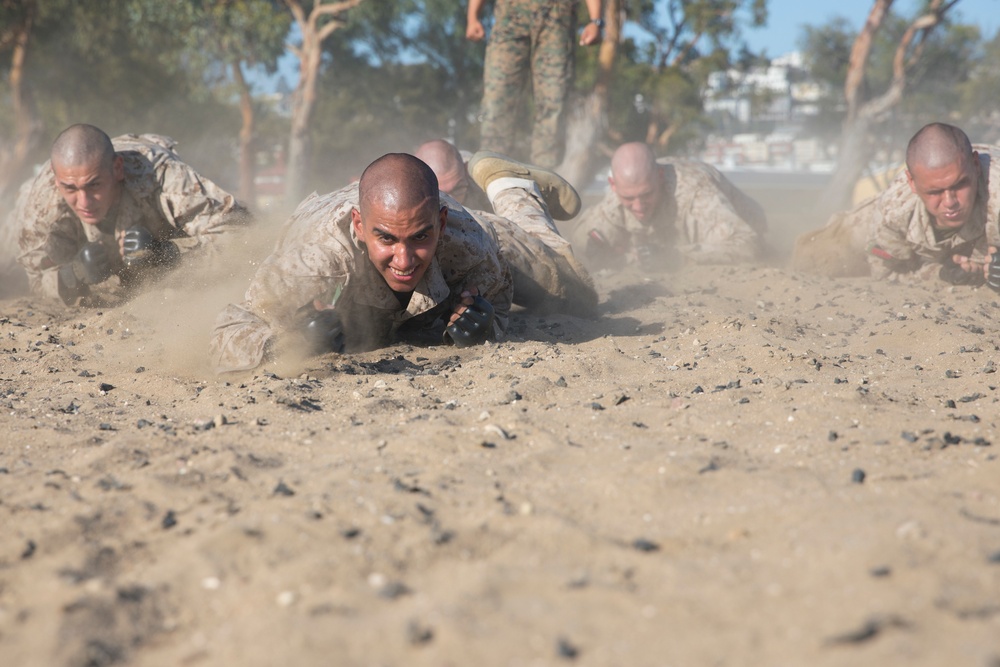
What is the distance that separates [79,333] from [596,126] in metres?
7.19

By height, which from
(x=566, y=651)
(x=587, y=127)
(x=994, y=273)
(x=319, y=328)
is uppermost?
(x=587, y=127)

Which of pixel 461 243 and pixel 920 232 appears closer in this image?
pixel 461 243

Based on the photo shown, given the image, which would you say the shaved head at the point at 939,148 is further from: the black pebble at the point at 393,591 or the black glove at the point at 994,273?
the black pebble at the point at 393,591

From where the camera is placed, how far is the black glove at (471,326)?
449 centimetres

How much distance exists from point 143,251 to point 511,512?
4.10m

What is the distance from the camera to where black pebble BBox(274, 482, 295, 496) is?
2.57 metres

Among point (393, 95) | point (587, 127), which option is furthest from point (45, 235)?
point (393, 95)

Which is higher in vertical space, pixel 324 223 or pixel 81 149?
pixel 81 149

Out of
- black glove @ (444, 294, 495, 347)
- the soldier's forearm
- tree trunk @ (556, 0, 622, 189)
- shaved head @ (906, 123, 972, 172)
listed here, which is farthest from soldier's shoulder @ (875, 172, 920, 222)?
tree trunk @ (556, 0, 622, 189)

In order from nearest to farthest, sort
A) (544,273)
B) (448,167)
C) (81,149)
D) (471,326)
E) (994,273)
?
(471,326) → (544,273) → (81,149) → (994,273) → (448,167)

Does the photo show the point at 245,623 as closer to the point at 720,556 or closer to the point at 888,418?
the point at 720,556

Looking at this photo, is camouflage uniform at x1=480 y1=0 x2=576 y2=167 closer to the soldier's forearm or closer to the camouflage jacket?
the soldier's forearm

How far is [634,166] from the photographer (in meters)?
7.82

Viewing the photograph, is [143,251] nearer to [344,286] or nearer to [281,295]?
[281,295]
